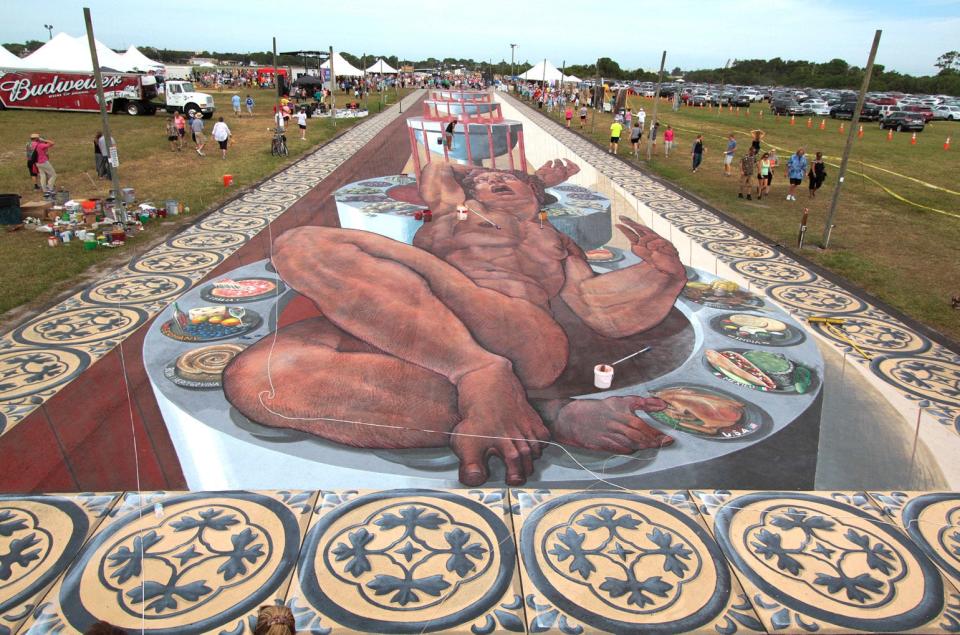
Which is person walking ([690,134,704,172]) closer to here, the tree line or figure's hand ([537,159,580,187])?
figure's hand ([537,159,580,187])

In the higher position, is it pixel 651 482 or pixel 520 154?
pixel 520 154

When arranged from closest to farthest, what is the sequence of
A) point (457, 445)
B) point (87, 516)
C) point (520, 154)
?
1. point (87, 516)
2. point (457, 445)
3. point (520, 154)

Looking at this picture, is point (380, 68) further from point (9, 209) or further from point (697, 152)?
point (9, 209)

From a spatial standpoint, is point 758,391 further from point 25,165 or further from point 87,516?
point 25,165

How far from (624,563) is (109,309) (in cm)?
678

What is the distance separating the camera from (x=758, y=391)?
235 inches

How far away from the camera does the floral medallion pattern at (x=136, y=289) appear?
25.4 feet

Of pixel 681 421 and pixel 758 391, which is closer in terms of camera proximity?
pixel 681 421

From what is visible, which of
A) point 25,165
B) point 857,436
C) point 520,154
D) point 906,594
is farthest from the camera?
point 520,154

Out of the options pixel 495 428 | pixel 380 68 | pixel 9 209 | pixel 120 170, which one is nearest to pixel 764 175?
pixel 495 428

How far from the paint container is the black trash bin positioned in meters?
10.9

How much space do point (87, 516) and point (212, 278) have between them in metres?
4.87

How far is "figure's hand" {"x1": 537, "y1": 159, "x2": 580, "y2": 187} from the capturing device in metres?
15.0

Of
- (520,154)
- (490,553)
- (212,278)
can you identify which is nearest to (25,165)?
(212,278)
